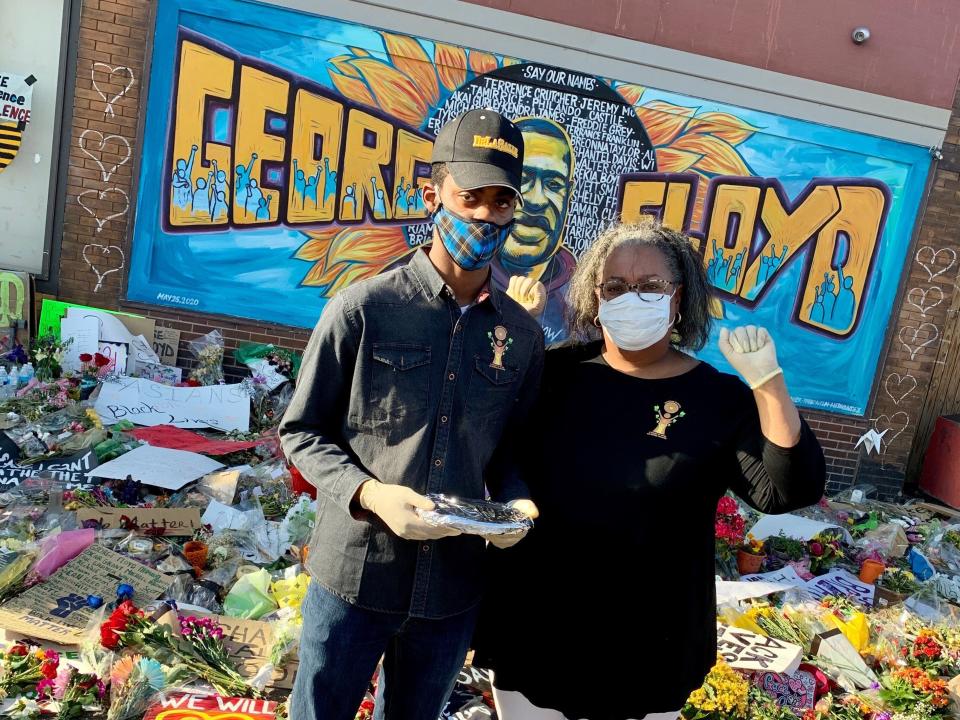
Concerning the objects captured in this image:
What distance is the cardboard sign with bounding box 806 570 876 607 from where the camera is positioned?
15.3 ft

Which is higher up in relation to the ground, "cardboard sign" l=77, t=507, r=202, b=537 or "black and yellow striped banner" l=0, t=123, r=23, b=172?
"black and yellow striped banner" l=0, t=123, r=23, b=172

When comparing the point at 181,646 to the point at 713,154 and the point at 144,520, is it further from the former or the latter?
the point at 713,154

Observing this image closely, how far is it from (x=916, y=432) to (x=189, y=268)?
315 inches

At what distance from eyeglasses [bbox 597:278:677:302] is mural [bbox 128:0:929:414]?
16.4ft

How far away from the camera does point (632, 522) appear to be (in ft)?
6.18

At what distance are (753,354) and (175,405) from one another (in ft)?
17.3

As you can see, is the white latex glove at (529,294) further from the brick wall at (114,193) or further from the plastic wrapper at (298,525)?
the brick wall at (114,193)

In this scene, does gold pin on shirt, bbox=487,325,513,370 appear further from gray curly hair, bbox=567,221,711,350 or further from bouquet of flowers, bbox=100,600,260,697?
bouquet of flowers, bbox=100,600,260,697

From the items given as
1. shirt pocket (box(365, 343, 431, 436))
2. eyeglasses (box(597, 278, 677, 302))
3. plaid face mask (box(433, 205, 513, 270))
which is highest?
plaid face mask (box(433, 205, 513, 270))

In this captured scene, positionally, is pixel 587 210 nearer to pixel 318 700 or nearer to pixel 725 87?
pixel 725 87

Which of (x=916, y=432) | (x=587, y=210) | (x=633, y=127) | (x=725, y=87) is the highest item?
(x=725, y=87)

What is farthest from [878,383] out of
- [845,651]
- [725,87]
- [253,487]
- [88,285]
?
[88,285]

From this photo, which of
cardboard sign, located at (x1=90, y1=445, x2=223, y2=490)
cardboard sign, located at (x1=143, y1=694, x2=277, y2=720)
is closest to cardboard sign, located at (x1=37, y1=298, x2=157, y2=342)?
cardboard sign, located at (x1=90, y1=445, x2=223, y2=490)

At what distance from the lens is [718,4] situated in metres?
6.84
